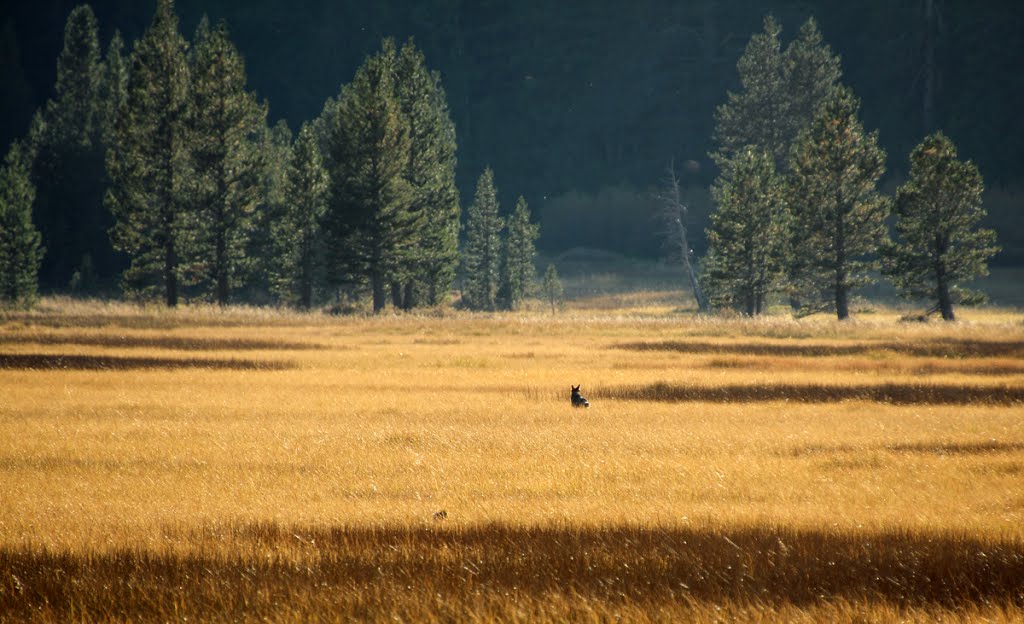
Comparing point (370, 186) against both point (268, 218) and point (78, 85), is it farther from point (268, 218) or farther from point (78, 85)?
point (78, 85)

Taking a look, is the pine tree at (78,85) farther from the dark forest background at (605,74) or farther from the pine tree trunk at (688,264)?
the pine tree trunk at (688,264)

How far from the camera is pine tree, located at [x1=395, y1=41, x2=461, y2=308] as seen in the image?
2685 inches

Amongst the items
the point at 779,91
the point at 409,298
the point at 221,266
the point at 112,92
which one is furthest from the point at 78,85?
the point at 779,91

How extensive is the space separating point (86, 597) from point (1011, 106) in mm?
128707

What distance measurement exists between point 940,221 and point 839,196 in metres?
6.67

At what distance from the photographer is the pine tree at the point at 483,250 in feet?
278

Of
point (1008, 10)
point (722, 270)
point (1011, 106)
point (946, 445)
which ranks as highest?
point (1008, 10)

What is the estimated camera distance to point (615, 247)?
5536 inches

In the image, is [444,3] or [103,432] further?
[444,3]

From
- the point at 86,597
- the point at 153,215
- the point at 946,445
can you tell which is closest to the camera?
the point at 86,597

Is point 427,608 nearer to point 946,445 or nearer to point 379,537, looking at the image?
point 379,537

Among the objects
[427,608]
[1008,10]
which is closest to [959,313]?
[1008,10]

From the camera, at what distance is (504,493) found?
12.0 metres

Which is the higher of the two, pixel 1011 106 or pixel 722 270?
pixel 1011 106
